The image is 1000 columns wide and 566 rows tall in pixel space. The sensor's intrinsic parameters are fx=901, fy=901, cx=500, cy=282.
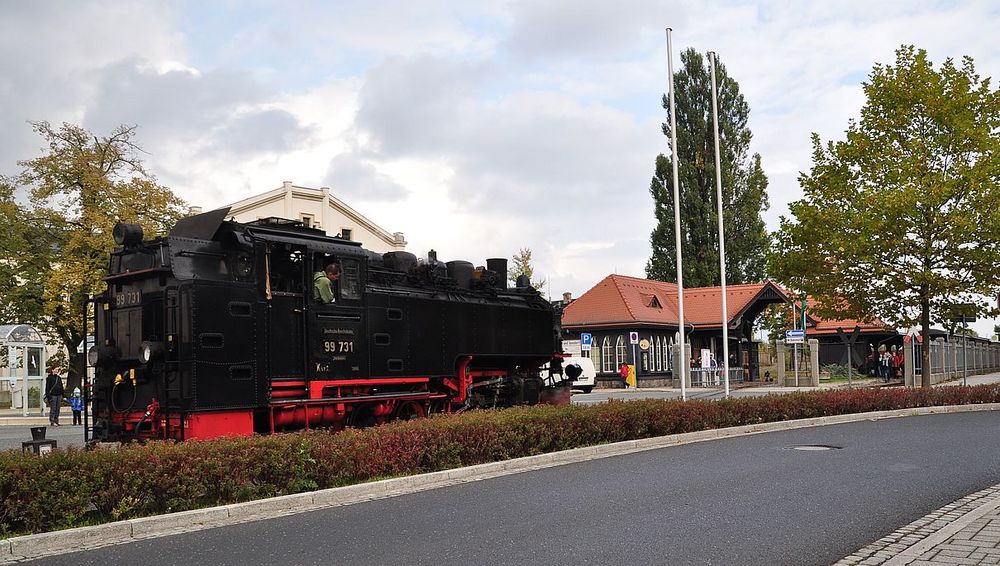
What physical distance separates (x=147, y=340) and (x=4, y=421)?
20.0 m

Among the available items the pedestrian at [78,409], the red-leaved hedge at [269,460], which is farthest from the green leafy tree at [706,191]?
the red-leaved hedge at [269,460]

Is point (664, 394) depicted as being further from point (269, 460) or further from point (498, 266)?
point (269, 460)

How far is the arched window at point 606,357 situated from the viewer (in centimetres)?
4825

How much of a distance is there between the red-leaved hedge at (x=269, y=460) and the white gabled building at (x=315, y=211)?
138ft

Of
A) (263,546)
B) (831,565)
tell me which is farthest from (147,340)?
(831,565)

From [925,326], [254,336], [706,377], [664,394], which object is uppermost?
[254,336]

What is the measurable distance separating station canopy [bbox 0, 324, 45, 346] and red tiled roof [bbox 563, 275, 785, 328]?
85.9 feet

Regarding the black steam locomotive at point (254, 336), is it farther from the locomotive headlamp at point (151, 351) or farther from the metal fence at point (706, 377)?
the metal fence at point (706, 377)

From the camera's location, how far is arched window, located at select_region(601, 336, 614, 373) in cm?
4825

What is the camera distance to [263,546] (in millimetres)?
7977

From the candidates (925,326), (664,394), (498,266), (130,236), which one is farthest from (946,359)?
(130,236)

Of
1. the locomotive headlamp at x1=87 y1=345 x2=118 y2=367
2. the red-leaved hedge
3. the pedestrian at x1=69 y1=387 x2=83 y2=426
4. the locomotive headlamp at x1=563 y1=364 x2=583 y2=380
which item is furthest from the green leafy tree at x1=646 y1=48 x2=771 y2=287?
the locomotive headlamp at x1=87 y1=345 x2=118 y2=367

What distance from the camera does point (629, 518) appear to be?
8961 millimetres

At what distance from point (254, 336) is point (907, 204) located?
19.7 meters
